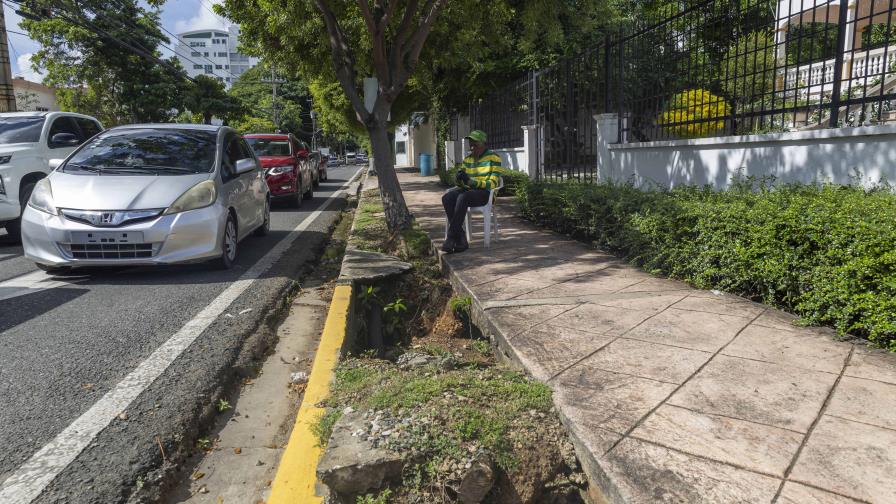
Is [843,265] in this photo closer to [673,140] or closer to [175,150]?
[673,140]

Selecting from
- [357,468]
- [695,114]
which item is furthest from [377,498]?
[695,114]

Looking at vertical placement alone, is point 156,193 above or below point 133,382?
above

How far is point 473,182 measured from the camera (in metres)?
7.03

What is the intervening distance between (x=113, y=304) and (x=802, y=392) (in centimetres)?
502

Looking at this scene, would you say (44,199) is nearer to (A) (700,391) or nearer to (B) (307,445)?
(B) (307,445)

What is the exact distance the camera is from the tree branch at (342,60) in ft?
26.9

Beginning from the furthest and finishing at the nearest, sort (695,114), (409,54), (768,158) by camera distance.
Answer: (409,54), (695,114), (768,158)

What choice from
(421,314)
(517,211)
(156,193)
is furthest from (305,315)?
(517,211)

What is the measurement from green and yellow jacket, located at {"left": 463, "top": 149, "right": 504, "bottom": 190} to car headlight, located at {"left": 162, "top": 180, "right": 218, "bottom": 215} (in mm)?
2756

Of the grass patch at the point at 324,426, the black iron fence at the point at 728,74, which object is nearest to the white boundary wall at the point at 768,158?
the black iron fence at the point at 728,74

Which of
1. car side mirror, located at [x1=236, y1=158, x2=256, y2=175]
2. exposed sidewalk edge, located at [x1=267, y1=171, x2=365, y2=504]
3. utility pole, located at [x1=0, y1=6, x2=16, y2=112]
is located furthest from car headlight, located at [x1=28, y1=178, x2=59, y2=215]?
utility pole, located at [x1=0, y1=6, x2=16, y2=112]

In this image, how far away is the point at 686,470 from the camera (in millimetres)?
2156

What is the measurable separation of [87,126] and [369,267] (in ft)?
Answer: 24.1

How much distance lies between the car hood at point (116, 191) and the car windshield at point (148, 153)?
0.25m
